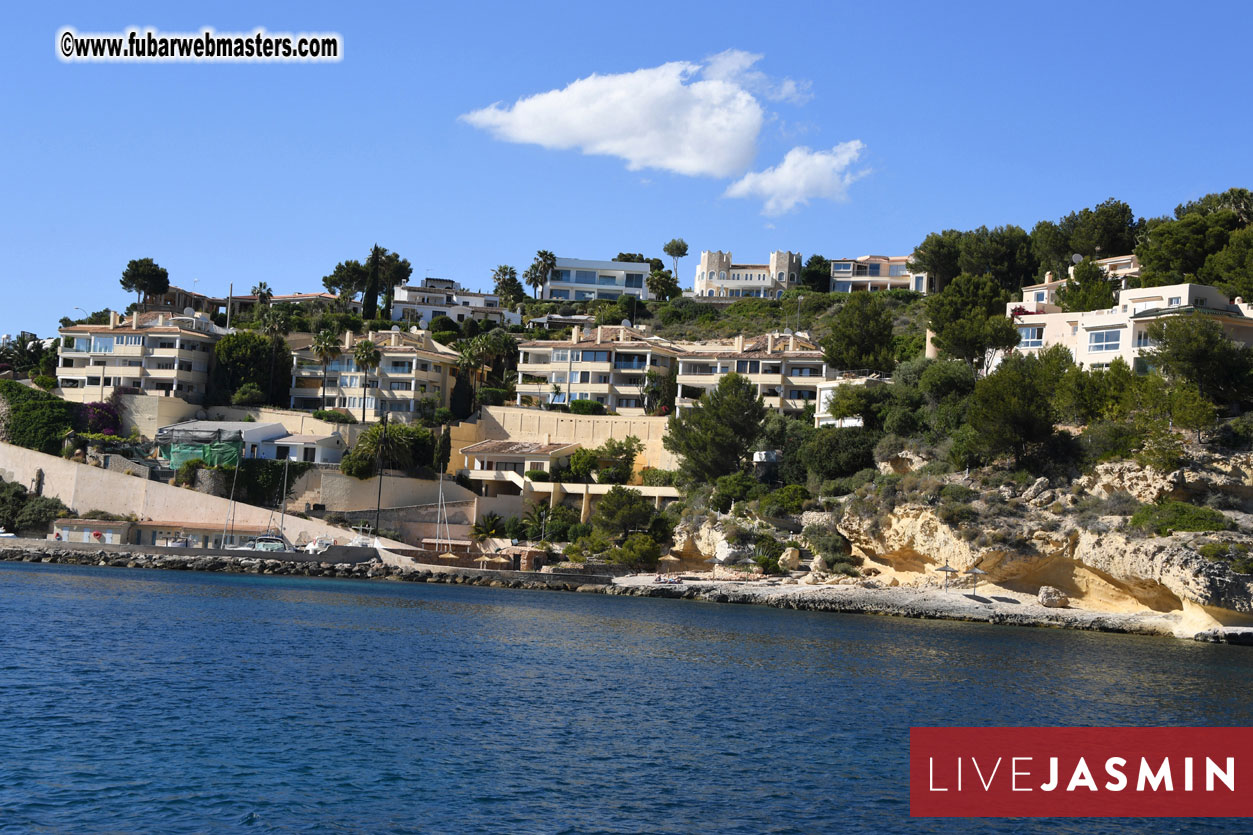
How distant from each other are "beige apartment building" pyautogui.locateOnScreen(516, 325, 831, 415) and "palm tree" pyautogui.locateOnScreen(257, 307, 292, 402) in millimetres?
20399

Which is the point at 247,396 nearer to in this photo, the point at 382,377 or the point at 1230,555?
the point at 382,377

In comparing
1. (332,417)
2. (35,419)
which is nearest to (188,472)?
(332,417)

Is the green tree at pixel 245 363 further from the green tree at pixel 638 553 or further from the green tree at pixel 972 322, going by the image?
A: the green tree at pixel 972 322

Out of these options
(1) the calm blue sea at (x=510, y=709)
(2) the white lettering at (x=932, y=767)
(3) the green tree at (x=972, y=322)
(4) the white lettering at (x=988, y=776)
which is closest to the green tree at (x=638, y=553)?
(1) the calm blue sea at (x=510, y=709)

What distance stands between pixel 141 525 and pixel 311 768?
62411 mm

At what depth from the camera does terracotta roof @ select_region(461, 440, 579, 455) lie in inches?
3314

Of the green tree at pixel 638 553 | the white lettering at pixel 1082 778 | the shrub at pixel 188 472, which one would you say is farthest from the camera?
the shrub at pixel 188 472

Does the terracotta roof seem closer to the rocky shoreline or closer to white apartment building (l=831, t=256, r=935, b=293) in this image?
the rocky shoreline

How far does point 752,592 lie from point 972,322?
2392 cm

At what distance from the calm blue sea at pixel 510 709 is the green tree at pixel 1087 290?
3135 cm

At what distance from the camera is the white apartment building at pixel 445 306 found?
12644cm

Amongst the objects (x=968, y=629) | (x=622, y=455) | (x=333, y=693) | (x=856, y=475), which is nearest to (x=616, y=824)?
(x=333, y=693)

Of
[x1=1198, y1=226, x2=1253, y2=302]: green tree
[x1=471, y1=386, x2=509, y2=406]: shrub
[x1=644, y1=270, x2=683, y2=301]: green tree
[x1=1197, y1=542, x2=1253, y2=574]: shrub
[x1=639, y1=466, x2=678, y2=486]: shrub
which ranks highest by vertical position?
[x1=644, y1=270, x2=683, y2=301]: green tree

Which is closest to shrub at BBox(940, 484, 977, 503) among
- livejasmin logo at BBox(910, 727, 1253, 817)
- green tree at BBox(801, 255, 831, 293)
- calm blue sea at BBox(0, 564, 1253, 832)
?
calm blue sea at BBox(0, 564, 1253, 832)
